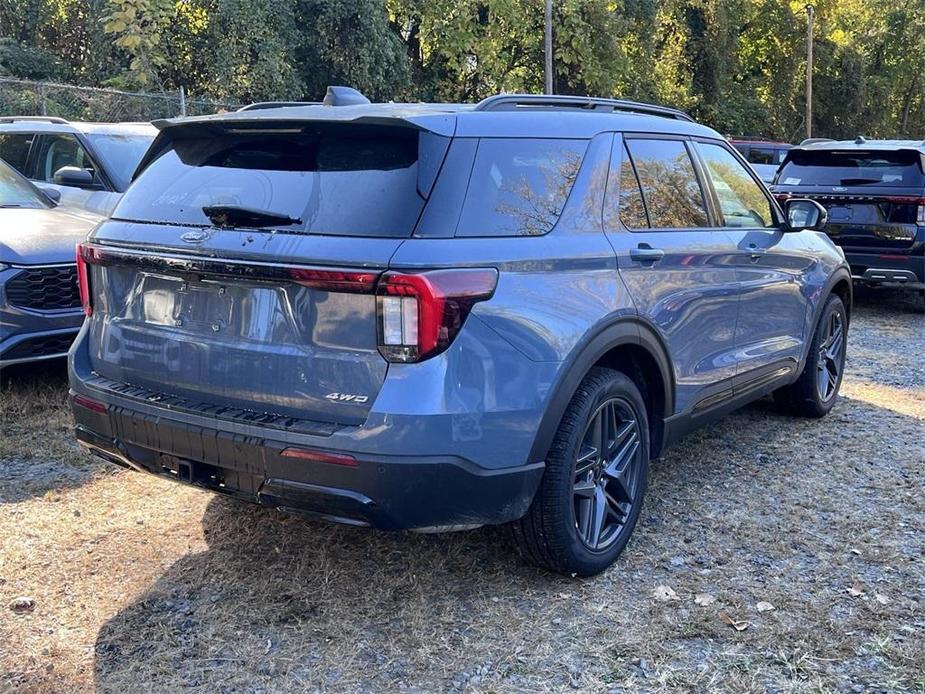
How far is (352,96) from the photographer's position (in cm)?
383

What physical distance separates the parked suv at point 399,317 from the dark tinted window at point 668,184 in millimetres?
23

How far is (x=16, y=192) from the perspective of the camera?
6.50 metres

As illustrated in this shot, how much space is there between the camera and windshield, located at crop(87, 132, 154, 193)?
757cm

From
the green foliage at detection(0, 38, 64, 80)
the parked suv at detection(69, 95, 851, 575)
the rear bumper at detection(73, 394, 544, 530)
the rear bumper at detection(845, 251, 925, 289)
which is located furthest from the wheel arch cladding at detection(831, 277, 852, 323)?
the green foliage at detection(0, 38, 64, 80)

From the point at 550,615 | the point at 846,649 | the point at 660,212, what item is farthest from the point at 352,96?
the point at 846,649

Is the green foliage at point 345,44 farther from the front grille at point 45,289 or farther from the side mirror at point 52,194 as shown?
the front grille at point 45,289

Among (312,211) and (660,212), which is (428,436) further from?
(660,212)

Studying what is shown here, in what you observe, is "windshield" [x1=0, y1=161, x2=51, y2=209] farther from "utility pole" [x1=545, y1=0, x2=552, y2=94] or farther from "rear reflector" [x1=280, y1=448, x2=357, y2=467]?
"utility pole" [x1=545, y1=0, x2=552, y2=94]

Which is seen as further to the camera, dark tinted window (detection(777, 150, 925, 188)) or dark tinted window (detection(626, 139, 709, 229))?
dark tinted window (detection(777, 150, 925, 188))

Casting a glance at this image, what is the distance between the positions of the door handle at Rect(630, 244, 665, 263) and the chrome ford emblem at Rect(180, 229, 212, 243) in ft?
5.31

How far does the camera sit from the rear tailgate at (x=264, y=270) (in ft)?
9.34

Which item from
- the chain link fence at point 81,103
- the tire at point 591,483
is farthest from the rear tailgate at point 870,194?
the chain link fence at point 81,103

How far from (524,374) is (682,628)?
1082mm

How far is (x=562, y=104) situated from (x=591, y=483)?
1530 mm
